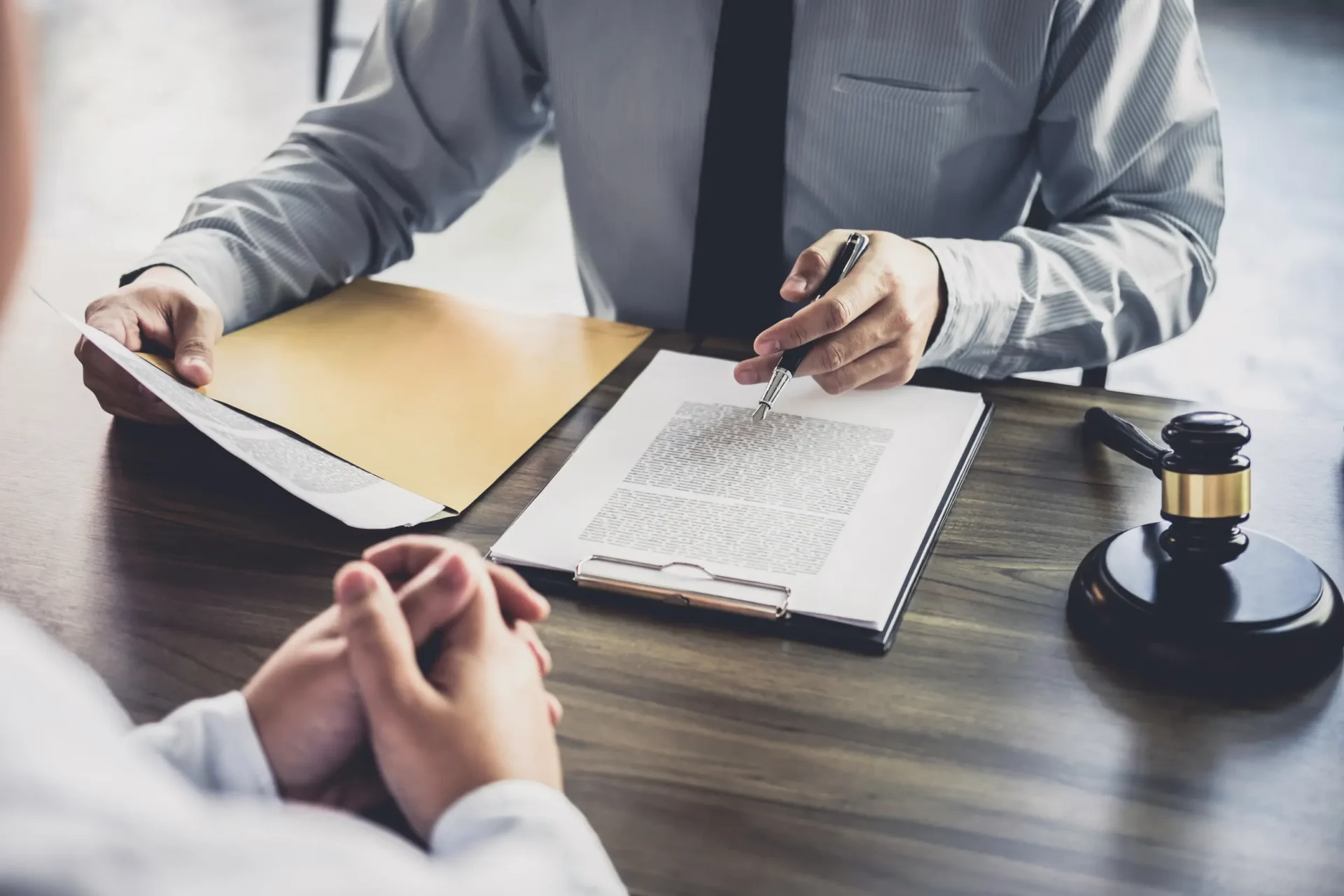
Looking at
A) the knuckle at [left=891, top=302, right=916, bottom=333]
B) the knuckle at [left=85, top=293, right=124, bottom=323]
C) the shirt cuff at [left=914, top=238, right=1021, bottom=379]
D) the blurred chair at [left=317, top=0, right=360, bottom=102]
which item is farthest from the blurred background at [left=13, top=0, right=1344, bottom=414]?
the knuckle at [left=891, top=302, right=916, bottom=333]

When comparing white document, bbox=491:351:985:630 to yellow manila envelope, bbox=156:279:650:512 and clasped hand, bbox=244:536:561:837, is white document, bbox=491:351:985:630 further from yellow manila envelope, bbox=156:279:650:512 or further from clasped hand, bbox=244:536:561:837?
clasped hand, bbox=244:536:561:837

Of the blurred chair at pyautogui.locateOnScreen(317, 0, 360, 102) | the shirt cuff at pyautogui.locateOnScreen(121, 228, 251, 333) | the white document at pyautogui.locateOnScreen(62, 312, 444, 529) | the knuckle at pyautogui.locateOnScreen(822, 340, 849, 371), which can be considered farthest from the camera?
the blurred chair at pyautogui.locateOnScreen(317, 0, 360, 102)

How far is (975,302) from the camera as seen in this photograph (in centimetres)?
110

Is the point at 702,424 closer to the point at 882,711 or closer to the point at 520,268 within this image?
the point at 882,711

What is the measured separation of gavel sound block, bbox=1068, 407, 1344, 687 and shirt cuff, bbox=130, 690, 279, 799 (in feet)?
1.58

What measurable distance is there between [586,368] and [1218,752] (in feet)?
2.07

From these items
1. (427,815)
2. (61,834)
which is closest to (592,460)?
(427,815)

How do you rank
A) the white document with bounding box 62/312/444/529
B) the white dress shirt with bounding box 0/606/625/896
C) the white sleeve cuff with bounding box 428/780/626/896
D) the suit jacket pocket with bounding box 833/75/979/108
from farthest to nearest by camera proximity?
the suit jacket pocket with bounding box 833/75/979/108, the white document with bounding box 62/312/444/529, the white sleeve cuff with bounding box 428/780/626/896, the white dress shirt with bounding box 0/606/625/896

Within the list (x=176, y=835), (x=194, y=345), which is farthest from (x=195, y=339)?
(x=176, y=835)

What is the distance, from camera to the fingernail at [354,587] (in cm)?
63

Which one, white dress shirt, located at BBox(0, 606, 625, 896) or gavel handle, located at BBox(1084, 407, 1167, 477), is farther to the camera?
gavel handle, located at BBox(1084, 407, 1167, 477)

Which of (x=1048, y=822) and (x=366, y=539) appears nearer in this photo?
(x=1048, y=822)

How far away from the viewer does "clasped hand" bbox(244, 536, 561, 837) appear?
593 mm

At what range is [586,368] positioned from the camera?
113 cm
